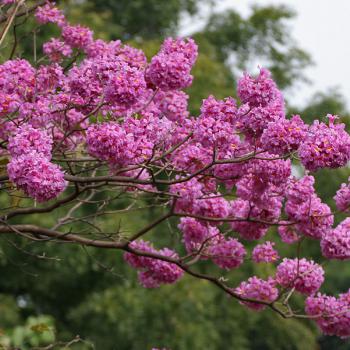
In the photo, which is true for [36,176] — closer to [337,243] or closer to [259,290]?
[337,243]

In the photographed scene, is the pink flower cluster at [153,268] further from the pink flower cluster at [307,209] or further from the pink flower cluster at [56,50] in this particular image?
the pink flower cluster at [56,50]

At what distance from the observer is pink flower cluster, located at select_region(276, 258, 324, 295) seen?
4.96m

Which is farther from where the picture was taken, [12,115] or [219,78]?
[219,78]

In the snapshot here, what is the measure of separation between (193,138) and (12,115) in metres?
0.79

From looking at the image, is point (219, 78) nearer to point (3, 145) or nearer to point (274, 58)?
point (274, 58)

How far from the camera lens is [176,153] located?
14.5ft

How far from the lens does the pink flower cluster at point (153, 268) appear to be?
5.23 m

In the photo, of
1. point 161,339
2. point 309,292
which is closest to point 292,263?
point 309,292

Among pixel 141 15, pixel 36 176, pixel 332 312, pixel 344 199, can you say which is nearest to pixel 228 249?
pixel 332 312

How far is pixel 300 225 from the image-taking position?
4727 mm

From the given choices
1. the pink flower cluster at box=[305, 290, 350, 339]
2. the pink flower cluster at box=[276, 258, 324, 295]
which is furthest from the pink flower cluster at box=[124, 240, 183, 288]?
the pink flower cluster at box=[305, 290, 350, 339]

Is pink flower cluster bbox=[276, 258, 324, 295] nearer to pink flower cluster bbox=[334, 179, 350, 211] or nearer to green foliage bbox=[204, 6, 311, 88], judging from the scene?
pink flower cluster bbox=[334, 179, 350, 211]

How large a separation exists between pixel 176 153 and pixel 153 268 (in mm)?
1082

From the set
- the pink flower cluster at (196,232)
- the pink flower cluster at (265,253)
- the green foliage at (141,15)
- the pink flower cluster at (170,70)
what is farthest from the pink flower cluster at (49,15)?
the green foliage at (141,15)
